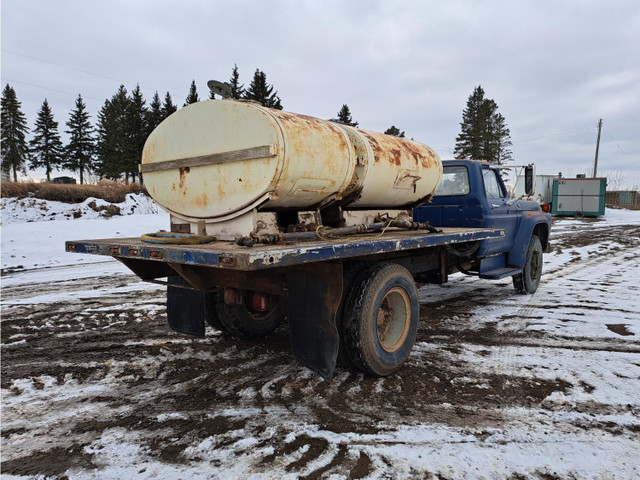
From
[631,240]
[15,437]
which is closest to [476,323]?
[15,437]

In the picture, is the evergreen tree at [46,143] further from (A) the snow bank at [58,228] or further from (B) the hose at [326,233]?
(B) the hose at [326,233]

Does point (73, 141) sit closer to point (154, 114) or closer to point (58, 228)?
point (154, 114)

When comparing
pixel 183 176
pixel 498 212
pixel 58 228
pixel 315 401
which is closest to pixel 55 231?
pixel 58 228

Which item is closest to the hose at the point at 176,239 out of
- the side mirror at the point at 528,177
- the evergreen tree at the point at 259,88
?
the side mirror at the point at 528,177

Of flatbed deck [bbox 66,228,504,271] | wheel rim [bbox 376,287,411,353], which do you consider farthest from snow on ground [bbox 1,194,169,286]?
wheel rim [bbox 376,287,411,353]

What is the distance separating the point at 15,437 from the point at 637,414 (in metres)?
4.49

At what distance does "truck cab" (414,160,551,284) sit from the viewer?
21.6 ft

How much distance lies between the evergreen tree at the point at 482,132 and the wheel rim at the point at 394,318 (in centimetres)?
5126

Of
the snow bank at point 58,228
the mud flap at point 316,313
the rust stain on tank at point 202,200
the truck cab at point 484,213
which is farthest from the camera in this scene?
the snow bank at point 58,228

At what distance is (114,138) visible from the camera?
51938mm

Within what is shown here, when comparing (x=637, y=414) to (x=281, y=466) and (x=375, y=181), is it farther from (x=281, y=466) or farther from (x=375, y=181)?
(x=375, y=181)

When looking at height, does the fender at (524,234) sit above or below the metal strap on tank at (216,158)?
below

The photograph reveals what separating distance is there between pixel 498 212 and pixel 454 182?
0.82 m

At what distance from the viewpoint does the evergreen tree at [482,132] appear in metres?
53.1
